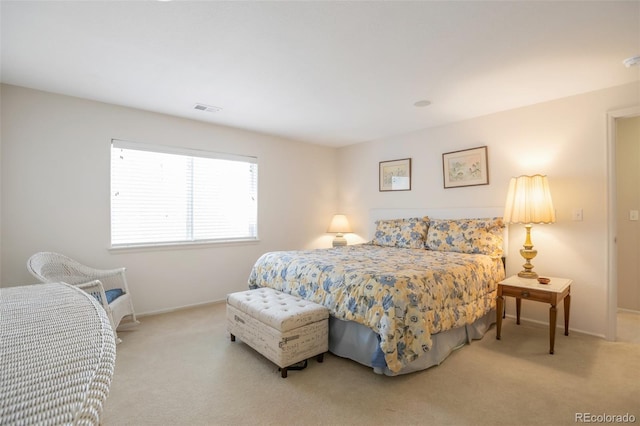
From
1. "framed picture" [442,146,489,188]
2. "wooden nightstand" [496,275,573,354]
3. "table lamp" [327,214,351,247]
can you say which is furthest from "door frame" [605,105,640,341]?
"table lamp" [327,214,351,247]

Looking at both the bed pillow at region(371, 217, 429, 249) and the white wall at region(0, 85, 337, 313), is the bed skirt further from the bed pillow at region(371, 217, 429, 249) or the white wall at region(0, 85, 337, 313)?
the white wall at region(0, 85, 337, 313)

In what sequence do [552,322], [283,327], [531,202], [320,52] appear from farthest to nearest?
[531,202], [552,322], [320,52], [283,327]

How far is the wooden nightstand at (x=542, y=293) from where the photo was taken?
2.59 meters

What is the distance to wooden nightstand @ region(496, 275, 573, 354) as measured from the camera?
2586 mm

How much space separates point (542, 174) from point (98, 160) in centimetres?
473

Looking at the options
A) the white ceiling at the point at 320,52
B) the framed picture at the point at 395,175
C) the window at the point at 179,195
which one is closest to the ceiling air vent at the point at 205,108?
the white ceiling at the point at 320,52

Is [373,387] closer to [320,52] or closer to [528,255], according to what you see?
[528,255]

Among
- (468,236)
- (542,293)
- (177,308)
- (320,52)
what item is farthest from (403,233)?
(177,308)

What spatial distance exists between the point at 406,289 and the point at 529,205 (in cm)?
178

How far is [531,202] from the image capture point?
307 centimetres

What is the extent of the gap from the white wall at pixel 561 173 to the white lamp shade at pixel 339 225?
1.55 meters

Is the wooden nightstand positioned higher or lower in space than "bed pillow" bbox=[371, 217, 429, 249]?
lower

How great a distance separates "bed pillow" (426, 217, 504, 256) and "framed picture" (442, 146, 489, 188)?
537 mm

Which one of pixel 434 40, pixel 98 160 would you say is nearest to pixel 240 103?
pixel 98 160
